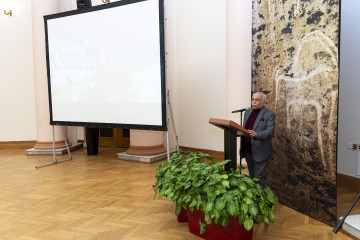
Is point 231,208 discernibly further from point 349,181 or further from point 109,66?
point 109,66

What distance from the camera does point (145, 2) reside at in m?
4.60

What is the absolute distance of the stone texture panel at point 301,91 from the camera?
10.0 ft

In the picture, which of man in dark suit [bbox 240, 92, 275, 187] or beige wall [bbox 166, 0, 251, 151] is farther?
beige wall [bbox 166, 0, 251, 151]

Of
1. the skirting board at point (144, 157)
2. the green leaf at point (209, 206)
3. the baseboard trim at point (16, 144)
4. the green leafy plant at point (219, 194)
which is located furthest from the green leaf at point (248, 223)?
the baseboard trim at point (16, 144)

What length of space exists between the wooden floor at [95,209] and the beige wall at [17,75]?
2588 millimetres

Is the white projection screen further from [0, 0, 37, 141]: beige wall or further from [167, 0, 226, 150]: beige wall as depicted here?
[0, 0, 37, 141]: beige wall

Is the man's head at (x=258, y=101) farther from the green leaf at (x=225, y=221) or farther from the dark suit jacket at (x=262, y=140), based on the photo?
the green leaf at (x=225, y=221)

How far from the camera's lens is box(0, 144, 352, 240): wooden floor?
2.98m

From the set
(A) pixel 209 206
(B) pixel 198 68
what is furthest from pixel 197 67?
(A) pixel 209 206

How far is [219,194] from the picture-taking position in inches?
100

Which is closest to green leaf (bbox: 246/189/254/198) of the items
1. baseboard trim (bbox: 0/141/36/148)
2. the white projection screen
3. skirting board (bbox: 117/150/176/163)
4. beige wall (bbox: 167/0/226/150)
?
the white projection screen

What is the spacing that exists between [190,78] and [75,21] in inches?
100

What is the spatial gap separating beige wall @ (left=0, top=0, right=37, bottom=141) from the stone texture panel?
614cm

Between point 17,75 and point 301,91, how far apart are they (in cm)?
703
